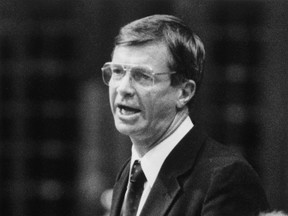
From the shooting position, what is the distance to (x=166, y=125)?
122 inches

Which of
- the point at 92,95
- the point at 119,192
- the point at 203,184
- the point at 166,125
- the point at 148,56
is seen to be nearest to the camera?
the point at 203,184

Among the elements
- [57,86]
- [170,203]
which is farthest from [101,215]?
[170,203]

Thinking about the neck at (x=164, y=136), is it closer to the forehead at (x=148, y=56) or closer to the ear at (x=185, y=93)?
the ear at (x=185, y=93)

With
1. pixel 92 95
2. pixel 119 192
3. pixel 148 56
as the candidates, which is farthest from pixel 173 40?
pixel 92 95

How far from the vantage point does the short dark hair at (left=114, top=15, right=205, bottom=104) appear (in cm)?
301

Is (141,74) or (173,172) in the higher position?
(141,74)

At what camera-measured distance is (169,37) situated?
3008 millimetres

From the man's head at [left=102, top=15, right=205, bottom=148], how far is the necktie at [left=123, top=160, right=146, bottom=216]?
0.44ft

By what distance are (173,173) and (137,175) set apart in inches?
6.9

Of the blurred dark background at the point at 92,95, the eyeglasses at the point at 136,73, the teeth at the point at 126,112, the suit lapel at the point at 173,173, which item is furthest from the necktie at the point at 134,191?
the blurred dark background at the point at 92,95

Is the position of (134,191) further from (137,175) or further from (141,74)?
(141,74)

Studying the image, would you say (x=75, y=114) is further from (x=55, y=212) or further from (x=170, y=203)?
(x=170, y=203)

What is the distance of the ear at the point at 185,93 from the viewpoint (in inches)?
123

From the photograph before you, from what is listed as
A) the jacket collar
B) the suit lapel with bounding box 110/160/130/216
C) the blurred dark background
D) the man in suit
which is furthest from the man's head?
the blurred dark background
